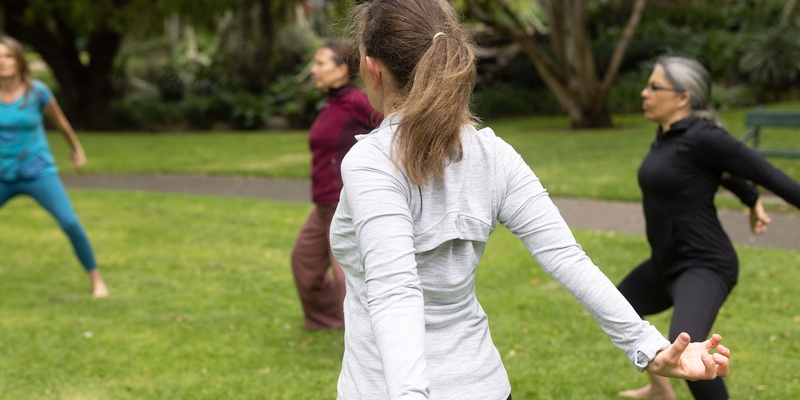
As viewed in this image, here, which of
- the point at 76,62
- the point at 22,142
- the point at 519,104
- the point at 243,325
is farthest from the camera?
the point at 519,104

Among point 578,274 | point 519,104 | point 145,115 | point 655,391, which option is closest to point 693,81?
point 655,391

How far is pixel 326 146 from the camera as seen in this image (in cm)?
585

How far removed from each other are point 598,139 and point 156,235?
1031cm

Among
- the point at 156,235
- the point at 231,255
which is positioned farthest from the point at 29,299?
the point at 156,235

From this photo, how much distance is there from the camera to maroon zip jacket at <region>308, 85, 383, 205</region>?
5.82 m

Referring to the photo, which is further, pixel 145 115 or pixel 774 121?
pixel 145 115

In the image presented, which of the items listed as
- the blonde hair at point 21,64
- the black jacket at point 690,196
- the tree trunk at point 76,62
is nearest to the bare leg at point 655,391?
the black jacket at point 690,196

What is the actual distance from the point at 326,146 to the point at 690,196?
7.91ft

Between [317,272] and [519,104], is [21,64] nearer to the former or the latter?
[317,272]

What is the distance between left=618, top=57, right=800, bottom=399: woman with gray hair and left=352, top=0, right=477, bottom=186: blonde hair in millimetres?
2237

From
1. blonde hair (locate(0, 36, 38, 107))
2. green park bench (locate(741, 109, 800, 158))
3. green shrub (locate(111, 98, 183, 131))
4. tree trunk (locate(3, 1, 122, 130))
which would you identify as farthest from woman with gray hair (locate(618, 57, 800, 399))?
green shrub (locate(111, 98, 183, 131))

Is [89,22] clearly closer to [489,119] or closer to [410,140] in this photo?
[489,119]

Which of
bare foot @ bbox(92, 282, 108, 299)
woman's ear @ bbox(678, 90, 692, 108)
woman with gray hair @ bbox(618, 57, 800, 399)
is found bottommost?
bare foot @ bbox(92, 282, 108, 299)

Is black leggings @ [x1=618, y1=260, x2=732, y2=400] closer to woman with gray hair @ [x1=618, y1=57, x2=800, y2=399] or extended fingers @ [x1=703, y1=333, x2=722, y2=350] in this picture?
woman with gray hair @ [x1=618, y1=57, x2=800, y2=399]
